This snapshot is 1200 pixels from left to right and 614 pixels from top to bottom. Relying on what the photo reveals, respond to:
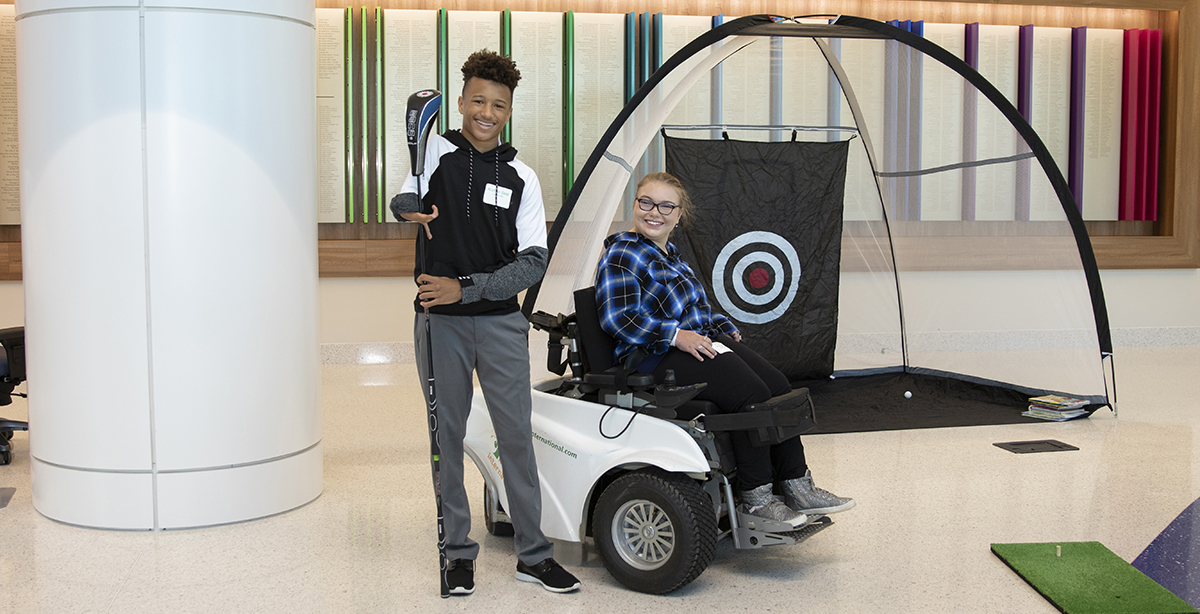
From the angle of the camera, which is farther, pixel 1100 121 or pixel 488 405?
pixel 1100 121

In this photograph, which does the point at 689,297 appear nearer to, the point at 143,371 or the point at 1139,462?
the point at 143,371

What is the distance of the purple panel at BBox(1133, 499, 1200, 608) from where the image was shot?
7.05 feet

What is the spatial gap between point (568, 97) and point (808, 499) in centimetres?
369

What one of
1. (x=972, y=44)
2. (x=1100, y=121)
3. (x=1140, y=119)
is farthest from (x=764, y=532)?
(x=1140, y=119)

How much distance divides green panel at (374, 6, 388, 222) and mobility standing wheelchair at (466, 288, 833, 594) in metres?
3.30

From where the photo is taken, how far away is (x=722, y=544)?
2441 mm

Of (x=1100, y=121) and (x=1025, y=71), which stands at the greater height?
(x=1025, y=71)

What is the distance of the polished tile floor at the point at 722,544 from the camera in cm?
208

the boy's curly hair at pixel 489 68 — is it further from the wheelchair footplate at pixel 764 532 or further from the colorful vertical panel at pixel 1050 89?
the colorful vertical panel at pixel 1050 89

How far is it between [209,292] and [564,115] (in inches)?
128

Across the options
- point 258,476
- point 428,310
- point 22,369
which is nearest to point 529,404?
point 428,310

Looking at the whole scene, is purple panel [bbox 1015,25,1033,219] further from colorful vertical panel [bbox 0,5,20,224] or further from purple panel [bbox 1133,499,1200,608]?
colorful vertical panel [bbox 0,5,20,224]

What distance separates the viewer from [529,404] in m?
2.14

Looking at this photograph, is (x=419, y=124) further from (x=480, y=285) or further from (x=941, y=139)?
(x=941, y=139)
